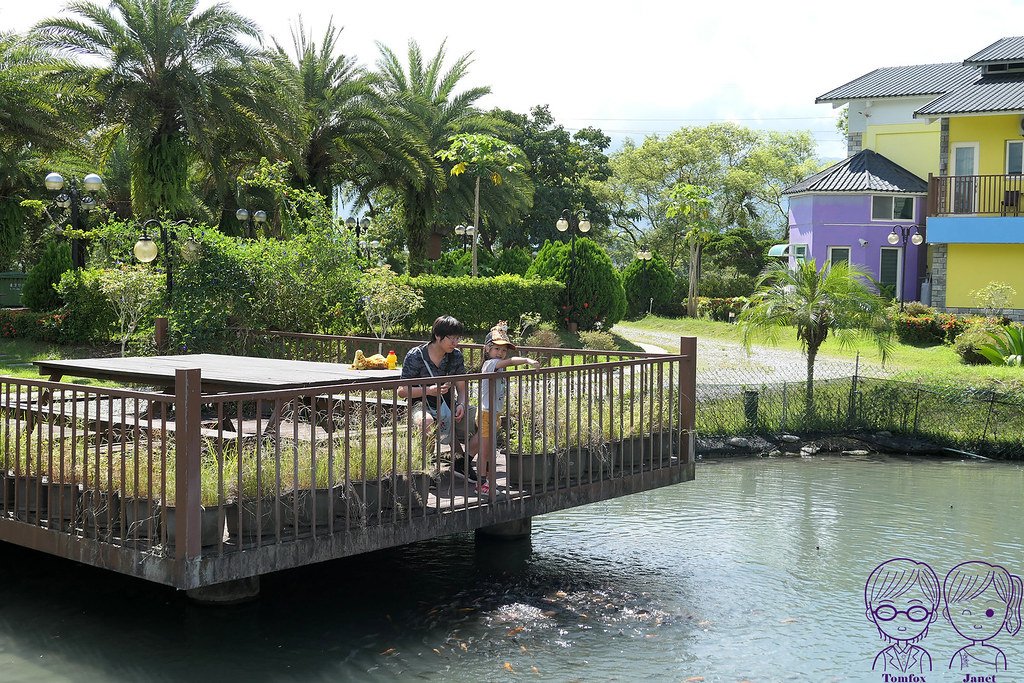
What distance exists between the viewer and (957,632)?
8328 millimetres

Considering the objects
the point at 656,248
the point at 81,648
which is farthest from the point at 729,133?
the point at 81,648

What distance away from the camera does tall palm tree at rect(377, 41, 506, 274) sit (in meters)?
32.6

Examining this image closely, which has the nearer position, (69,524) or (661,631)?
(69,524)

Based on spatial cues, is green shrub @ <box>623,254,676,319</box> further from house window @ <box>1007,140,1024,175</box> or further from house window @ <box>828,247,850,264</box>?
house window @ <box>1007,140,1024,175</box>

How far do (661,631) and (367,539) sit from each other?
2287 mm

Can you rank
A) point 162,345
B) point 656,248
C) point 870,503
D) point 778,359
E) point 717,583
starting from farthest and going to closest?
point 656,248
point 778,359
point 162,345
point 870,503
point 717,583

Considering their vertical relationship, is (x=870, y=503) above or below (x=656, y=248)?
below

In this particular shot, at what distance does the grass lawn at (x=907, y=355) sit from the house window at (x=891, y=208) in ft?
21.1

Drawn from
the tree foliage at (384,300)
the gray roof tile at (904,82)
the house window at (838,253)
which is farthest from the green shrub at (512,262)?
the gray roof tile at (904,82)

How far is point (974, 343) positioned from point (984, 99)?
33.1 ft

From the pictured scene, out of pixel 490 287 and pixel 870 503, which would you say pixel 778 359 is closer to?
pixel 490 287

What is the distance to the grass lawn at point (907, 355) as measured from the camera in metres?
18.1

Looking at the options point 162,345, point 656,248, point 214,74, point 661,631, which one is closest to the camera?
point 661,631

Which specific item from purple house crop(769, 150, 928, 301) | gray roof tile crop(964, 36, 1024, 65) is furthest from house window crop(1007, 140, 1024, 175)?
purple house crop(769, 150, 928, 301)
